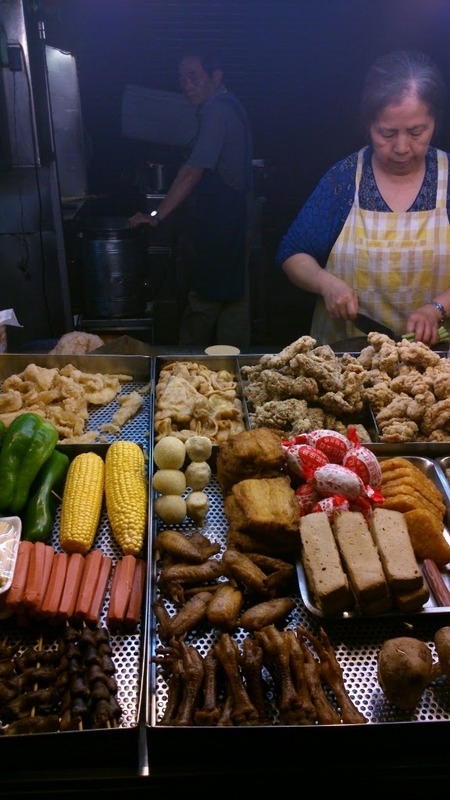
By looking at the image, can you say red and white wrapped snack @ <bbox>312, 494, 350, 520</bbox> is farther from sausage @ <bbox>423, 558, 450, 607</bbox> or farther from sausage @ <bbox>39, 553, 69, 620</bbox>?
sausage @ <bbox>39, 553, 69, 620</bbox>

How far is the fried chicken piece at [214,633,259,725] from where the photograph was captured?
66.5 inches

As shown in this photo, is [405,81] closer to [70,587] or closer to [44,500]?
[44,500]

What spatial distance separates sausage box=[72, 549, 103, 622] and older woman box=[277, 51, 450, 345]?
2.38 meters

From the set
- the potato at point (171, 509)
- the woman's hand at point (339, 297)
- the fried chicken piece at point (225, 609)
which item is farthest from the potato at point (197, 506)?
the woman's hand at point (339, 297)

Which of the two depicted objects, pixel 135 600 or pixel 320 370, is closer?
pixel 135 600

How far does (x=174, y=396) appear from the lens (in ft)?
11.0

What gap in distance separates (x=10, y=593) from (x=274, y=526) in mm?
962

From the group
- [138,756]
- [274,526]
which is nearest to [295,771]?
[138,756]

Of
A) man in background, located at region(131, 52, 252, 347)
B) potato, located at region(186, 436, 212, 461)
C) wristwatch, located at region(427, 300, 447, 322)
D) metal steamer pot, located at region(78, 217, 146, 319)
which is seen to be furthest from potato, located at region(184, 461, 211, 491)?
man in background, located at region(131, 52, 252, 347)

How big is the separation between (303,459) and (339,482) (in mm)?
217

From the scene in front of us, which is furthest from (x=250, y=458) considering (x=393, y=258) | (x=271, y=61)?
(x=271, y=61)

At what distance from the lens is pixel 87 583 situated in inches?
84.7

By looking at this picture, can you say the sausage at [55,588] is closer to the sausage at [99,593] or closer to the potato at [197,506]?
the sausage at [99,593]

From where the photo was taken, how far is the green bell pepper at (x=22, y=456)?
2527mm
